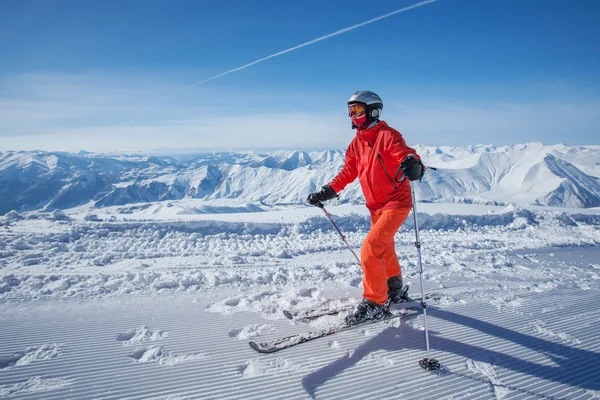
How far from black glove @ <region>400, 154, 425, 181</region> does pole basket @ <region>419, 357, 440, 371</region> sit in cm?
183

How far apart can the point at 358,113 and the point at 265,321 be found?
3026mm

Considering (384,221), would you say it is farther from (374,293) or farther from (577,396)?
(577,396)

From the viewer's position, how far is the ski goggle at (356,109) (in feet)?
13.6

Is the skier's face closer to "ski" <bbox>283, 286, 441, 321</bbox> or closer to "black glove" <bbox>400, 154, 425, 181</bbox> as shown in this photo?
"black glove" <bbox>400, 154, 425, 181</bbox>

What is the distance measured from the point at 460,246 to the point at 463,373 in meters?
6.00

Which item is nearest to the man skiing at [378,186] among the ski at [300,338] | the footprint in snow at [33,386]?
the ski at [300,338]

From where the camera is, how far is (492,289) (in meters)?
5.36

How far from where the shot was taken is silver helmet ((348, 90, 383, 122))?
13.6ft

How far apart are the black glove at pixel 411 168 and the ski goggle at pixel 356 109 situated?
3.70 ft

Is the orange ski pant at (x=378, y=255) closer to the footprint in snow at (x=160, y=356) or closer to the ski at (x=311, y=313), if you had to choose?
the ski at (x=311, y=313)

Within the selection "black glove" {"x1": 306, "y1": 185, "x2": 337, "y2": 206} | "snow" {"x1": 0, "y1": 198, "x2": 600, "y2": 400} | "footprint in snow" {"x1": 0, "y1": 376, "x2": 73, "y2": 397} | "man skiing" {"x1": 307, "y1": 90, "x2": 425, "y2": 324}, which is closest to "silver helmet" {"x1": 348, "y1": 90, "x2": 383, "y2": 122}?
"man skiing" {"x1": 307, "y1": 90, "x2": 425, "y2": 324}

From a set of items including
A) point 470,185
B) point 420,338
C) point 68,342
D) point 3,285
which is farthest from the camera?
point 470,185

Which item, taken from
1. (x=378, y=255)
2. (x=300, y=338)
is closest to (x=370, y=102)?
(x=378, y=255)

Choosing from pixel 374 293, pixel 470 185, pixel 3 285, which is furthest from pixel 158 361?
pixel 470 185
